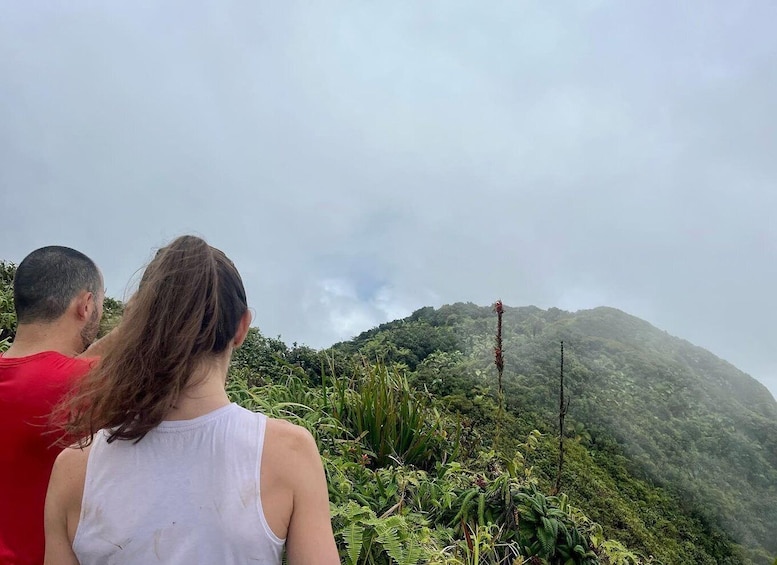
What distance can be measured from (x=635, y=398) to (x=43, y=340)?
736 cm

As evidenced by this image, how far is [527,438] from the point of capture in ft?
19.1

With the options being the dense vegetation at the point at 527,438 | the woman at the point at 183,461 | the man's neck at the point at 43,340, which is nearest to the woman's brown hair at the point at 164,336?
the woman at the point at 183,461

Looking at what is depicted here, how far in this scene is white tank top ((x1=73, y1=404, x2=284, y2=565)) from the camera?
1.43 m

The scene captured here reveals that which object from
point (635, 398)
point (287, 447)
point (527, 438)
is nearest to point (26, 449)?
point (287, 447)

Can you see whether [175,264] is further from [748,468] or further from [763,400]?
[763,400]

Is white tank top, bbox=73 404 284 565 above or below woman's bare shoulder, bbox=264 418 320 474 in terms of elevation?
below

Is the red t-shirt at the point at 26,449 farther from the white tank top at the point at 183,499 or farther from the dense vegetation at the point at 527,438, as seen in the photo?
the dense vegetation at the point at 527,438

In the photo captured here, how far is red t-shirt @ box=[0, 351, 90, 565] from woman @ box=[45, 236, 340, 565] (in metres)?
0.71

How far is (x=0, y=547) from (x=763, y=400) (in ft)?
33.8

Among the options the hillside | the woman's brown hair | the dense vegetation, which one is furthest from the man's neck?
the hillside

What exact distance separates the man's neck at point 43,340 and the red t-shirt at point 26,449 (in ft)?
0.49

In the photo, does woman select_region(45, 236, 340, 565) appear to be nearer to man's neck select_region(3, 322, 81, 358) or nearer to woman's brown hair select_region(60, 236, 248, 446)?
woman's brown hair select_region(60, 236, 248, 446)

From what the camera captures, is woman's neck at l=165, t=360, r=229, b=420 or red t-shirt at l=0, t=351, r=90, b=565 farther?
red t-shirt at l=0, t=351, r=90, b=565

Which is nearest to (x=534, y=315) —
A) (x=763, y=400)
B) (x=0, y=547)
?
(x=763, y=400)
